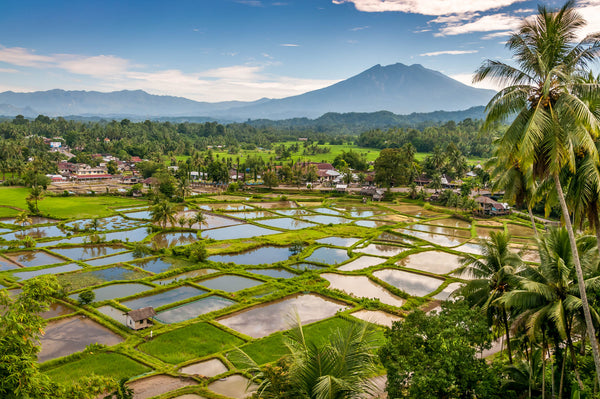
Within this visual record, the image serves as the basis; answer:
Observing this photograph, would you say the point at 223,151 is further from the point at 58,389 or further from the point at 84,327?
the point at 58,389

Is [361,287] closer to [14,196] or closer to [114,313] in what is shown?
[114,313]

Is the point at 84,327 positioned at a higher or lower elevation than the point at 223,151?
lower

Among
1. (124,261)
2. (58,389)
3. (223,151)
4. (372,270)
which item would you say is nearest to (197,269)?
(124,261)

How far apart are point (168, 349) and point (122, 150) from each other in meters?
87.7

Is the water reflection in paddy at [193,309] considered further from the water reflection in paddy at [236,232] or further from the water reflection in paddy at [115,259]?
the water reflection in paddy at [236,232]

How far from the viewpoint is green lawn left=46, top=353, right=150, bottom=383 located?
47.7ft

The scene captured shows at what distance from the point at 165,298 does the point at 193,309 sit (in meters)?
2.40

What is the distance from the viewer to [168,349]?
54.9ft

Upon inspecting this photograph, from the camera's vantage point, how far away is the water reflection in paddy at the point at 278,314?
1884cm

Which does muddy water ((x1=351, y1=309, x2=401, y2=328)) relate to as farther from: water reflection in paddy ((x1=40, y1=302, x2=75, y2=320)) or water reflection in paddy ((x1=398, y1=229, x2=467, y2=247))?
water reflection in paddy ((x1=398, y1=229, x2=467, y2=247))

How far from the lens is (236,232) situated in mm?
37375

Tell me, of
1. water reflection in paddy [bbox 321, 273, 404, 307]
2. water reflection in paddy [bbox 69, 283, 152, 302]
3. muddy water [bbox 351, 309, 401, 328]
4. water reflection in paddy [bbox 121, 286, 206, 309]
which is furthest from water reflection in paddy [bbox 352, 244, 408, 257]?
water reflection in paddy [bbox 69, 283, 152, 302]

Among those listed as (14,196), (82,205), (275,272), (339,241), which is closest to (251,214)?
(339,241)

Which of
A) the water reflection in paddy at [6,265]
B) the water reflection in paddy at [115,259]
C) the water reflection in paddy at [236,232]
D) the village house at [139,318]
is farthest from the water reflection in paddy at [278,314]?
the water reflection in paddy at [6,265]
